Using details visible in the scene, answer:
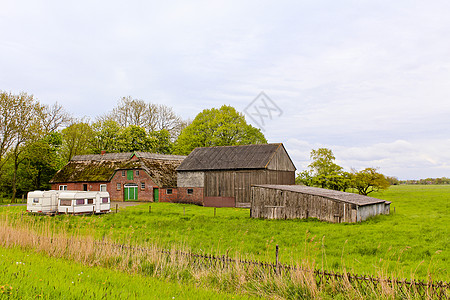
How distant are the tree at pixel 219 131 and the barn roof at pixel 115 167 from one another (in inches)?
224

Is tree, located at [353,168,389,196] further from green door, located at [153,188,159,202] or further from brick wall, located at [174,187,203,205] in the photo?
green door, located at [153,188,159,202]

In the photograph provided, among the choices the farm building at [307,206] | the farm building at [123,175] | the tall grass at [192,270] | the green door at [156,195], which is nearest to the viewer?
the tall grass at [192,270]

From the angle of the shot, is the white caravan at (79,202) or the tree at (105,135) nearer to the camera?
the white caravan at (79,202)

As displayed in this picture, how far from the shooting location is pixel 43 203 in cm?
3042

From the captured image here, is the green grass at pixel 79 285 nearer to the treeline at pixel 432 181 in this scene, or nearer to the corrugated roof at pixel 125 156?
the corrugated roof at pixel 125 156

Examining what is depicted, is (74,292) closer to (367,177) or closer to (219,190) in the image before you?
(219,190)

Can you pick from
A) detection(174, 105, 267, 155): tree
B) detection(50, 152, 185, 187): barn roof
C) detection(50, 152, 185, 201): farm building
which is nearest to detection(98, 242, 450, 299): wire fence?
detection(50, 152, 185, 201): farm building

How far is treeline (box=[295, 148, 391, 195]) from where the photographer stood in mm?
47844

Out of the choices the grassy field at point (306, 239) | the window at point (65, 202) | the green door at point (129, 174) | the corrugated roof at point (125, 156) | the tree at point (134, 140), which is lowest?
the grassy field at point (306, 239)

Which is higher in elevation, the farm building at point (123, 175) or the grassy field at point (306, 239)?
the farm building at point (123, 175)

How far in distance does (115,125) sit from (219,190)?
30166 mm

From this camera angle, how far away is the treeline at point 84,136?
45625mm

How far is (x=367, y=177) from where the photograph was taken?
47844mm

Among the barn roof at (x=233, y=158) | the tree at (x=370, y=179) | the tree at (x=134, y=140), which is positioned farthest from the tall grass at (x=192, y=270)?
the tree at (x=134, y=140)
